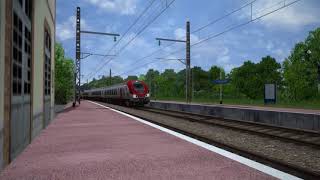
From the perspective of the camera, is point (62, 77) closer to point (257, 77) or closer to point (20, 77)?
point (257, 77)

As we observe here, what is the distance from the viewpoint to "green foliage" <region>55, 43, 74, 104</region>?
5894 cm

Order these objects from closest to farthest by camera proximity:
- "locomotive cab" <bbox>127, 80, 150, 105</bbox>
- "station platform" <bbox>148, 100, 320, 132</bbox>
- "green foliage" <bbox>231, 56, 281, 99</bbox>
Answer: "station platform" <bbox>148, 100, 320, 132</bbox>, "locomotive cab" <bbox>127, 80, 150, 105</bbox>, "green foliage" <bbox>231, 56, 281, 99</bbox>

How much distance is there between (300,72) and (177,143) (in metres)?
61.1

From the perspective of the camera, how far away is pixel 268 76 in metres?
98.5

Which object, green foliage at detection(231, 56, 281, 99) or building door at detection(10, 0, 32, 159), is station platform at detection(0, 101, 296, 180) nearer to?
building door at detection(10, 0, 32, 159)

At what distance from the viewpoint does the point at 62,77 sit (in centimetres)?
6412

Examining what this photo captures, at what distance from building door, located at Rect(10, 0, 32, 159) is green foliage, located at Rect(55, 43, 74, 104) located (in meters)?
48.0

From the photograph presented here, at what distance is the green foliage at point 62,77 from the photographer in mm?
58938

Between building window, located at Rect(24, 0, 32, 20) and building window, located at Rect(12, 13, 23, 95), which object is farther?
building window, located at Rect(24, 0, 32, 20)

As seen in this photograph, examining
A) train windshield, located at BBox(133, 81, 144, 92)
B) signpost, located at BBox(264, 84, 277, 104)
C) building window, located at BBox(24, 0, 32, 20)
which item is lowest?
signpost, located at BBox(264, 84, 277, 104)

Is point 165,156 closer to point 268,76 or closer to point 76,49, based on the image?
point 76,49

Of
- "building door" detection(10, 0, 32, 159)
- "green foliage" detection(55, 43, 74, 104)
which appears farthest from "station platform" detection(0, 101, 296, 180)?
"green foliage" detection(55, 43, 74, 104)

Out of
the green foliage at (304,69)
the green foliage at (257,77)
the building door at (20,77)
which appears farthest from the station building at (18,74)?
the green foliage at (257,77)

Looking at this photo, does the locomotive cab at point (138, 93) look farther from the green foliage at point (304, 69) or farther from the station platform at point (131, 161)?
the green foliage at point (304, 69)
